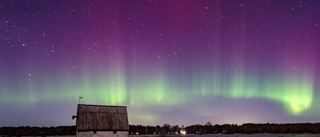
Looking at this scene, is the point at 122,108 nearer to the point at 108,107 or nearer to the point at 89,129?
the point at 108,107

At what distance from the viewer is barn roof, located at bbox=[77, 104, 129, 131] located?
44.8 meters

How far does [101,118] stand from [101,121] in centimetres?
42

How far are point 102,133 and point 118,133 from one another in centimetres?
223

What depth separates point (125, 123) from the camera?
154 feet

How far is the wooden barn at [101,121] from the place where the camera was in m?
44.7

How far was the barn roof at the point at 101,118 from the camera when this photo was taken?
1763 inches

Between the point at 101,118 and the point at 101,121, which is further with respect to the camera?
the point at 101,118

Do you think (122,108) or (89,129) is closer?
(89,129)

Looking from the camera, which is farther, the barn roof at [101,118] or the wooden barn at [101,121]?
the barn roof at [101,118]

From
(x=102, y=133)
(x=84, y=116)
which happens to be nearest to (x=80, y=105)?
(x=84, y=116)

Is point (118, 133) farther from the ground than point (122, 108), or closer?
closer

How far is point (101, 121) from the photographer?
4562cm

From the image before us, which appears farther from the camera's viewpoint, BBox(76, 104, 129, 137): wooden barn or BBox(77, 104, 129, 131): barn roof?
BBox(77, 104, 129, 131): barn roof

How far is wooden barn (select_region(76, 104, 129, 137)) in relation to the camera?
1758 inches
